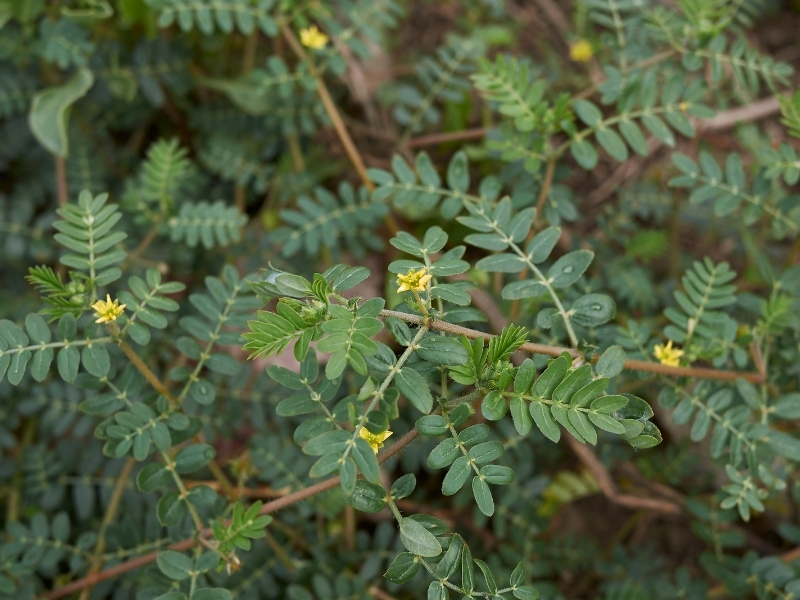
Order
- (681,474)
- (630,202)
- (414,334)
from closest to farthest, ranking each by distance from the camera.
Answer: (414,334) < (681,474) < (630,202)

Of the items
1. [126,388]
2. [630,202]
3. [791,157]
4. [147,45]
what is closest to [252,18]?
[147,45]

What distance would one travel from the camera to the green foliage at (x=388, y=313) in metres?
1.44

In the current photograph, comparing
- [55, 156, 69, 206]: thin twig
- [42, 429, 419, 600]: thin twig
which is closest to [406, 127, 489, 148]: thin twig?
[55, 156, 69, 206]: thin twig

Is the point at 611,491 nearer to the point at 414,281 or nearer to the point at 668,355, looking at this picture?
the point at 668,355

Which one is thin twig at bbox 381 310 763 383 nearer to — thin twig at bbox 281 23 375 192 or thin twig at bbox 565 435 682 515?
thin twig at bbox 565 435 682 515

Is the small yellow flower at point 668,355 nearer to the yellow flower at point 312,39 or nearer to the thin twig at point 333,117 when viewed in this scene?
the thin twig at point 333,117

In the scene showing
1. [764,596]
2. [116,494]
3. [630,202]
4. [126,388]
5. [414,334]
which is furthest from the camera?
[630,202]

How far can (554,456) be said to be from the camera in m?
2.46

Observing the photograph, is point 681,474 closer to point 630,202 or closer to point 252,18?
point 630,202

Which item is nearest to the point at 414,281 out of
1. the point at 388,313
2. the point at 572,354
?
the point at 388,313

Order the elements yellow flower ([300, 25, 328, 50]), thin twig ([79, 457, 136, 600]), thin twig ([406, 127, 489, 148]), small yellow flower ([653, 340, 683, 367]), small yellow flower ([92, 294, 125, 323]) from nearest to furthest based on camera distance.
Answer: small yellow flower ([92, 294, 125, 323])
small yellow flower ([653, 340, 683, 367])
thin twig ([79, 457, 136, 600])
yellow flower ([300, 25, 328, 50])
thin twig ([406, 127, 489, 148])

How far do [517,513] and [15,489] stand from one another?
1.73 m

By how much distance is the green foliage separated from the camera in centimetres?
144

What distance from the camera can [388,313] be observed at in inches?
55.2
